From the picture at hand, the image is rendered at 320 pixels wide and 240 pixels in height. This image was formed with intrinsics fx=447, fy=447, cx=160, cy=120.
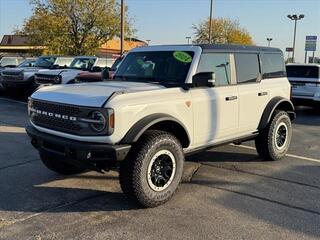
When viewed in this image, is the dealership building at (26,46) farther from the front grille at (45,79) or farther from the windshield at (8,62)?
the front grille at (45,79)

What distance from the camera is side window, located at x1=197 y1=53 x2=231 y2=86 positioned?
619cm

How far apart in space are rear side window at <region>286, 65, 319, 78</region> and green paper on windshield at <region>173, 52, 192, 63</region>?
368 inches

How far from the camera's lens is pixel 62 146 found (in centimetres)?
506

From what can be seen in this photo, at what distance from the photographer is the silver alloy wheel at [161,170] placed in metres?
5.16

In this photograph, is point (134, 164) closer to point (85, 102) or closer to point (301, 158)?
point (85, 102)

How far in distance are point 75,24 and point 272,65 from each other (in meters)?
30.4

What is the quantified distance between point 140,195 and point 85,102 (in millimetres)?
1202

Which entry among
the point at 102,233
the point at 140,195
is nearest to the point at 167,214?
the point at 140,195

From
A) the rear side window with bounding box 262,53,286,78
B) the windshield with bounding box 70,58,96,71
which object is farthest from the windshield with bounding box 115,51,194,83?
the windshield with bounding box 70,58,96,71

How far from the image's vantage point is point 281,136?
7.67 metres

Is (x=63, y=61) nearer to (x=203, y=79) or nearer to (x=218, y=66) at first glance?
(x=218, y=66)

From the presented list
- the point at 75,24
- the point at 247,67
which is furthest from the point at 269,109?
the point at 75,24

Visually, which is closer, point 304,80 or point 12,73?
point 304,80

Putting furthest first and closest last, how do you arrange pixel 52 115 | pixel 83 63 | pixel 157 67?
pixel 83 63
pixel 157 67
pixel 52 115
